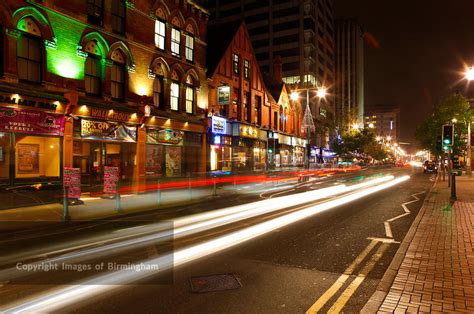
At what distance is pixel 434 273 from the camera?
5.89 meters

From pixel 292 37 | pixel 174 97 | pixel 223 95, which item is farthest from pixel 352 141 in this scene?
pixel 174 97

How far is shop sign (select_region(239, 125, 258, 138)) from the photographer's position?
111 feet

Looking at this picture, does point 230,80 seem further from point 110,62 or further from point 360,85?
point 360,85

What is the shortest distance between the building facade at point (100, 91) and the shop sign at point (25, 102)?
4 cm

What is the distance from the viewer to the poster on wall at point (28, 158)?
15519mm

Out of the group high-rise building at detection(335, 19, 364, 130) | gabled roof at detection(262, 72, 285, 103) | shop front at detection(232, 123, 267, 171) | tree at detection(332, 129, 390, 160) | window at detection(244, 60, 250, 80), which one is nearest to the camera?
shop front at detection(232, 123, 267, 171)

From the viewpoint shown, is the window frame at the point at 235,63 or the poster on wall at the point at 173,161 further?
the window frame at the point at 235,63

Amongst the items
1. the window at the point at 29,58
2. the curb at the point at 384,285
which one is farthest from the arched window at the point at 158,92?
the curb at the point at 384,285

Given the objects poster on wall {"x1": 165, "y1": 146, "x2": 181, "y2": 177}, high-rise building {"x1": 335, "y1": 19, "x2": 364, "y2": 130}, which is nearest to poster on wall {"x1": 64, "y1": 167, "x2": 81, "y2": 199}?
poster on wall {"x1": 165, "y1": 146, "x2": 181, "y2": 177}

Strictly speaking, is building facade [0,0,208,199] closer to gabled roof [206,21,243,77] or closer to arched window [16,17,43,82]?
arched window [16,17,43,82]

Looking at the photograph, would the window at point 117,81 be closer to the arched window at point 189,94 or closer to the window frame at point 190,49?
the arched window at point 189,94

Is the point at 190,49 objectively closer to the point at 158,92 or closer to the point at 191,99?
the point at 191,99

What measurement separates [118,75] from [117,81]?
1.28 feet

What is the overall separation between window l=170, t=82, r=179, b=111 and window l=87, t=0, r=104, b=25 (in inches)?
272
